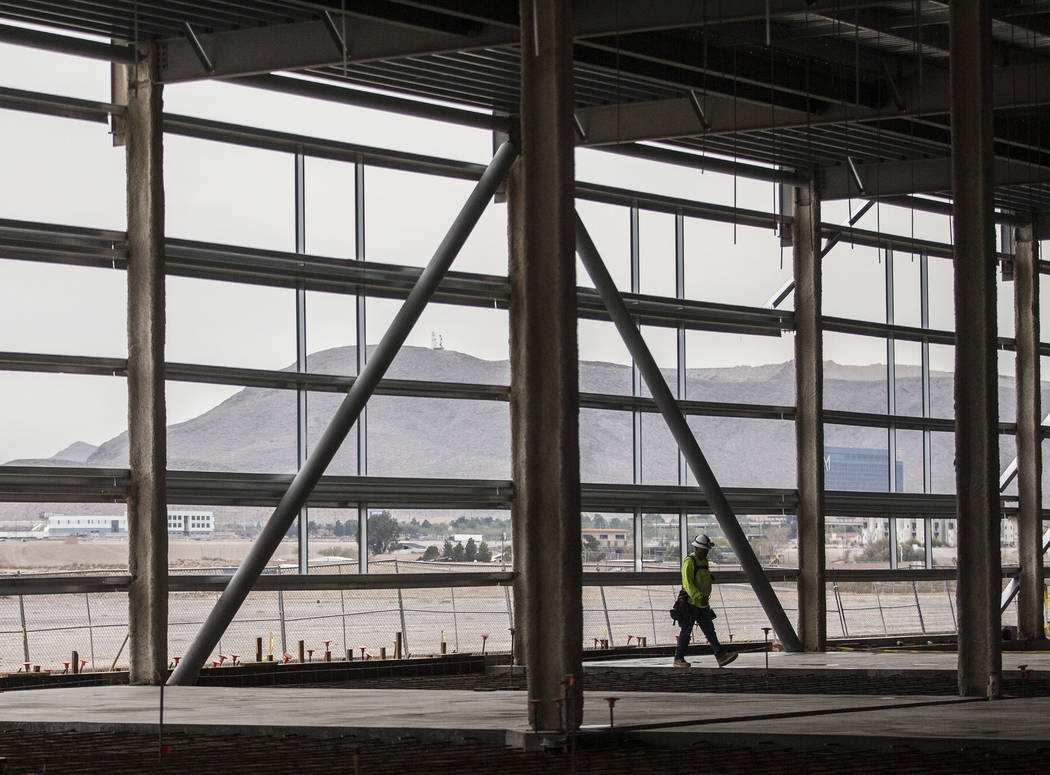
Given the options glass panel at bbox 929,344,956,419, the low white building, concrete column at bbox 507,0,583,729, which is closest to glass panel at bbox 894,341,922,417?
glass panel at bbox 929,344,956,419

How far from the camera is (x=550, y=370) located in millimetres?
14859

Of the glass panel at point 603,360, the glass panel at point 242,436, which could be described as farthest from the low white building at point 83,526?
the glass panel at point 603,360

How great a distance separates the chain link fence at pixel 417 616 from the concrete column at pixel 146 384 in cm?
70

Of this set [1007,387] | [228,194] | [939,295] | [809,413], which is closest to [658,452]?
[809,413]

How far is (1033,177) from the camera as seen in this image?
32.1m

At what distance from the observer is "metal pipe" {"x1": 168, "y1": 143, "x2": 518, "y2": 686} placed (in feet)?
75.9

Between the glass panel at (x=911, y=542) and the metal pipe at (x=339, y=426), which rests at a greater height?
the metal pipe at (x=339, y=426)

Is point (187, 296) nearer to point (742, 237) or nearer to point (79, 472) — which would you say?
point (79, 472)

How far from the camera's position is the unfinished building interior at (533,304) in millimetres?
18422

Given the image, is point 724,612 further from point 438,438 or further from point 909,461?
point 438,438

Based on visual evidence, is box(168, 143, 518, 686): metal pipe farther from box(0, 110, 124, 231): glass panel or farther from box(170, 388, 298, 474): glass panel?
box(0, 110, 124, 231): glass panel

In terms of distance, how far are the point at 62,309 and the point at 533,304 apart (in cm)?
1069

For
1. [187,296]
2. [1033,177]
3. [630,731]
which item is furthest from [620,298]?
[630,731]

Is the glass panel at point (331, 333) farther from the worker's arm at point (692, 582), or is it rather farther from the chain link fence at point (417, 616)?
the worker's arm at point (692, 582)
